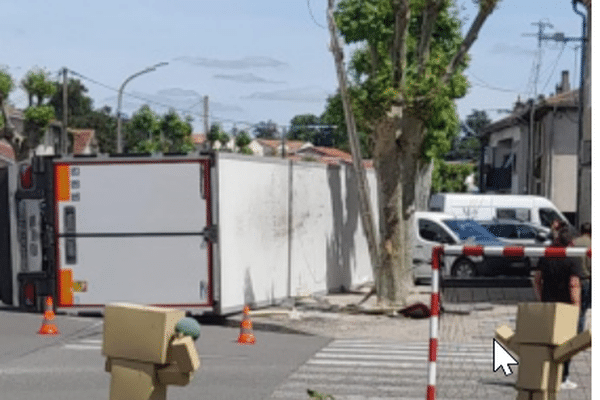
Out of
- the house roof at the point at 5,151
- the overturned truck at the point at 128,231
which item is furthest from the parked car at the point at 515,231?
the house roof at the point at 5,151

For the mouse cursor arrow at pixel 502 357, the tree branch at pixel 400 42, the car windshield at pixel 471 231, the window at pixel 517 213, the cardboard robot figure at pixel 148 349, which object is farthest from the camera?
the window at pixel 517 213

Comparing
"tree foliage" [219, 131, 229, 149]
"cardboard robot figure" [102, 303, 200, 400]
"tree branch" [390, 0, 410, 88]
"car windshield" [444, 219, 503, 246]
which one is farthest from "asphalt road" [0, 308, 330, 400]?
"tree foliage" [219, 131, 229, 149]

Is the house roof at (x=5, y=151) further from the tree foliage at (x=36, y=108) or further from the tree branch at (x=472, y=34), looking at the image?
the tree branch at (x=472, y=34)

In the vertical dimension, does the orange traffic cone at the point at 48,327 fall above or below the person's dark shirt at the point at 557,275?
below

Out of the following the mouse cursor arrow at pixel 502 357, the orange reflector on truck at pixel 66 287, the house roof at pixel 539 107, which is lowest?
the orange reflector on truck at pixel 66 287

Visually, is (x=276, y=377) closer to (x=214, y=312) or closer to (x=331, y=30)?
(x=214, y=312)

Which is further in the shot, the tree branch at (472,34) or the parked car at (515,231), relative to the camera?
the parked car at (515,231)

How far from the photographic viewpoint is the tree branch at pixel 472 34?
2325cm

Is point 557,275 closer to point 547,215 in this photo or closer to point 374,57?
point 374,57

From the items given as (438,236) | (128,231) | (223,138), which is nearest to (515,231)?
(438,236)

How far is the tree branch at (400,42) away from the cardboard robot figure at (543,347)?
46.2ft

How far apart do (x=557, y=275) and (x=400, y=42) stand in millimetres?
10542

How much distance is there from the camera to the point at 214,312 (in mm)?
20891

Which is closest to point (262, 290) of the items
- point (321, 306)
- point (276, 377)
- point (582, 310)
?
point (321, 306)
